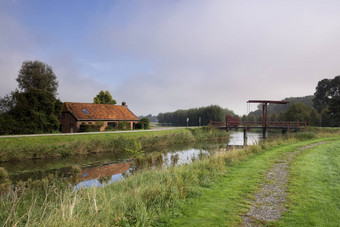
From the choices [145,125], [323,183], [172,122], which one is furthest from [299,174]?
→ [172,122]

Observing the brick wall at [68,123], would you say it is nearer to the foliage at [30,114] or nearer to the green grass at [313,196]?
the foliage at [30,114]

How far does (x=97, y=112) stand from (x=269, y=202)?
31343mm

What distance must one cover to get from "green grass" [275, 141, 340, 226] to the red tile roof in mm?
28193

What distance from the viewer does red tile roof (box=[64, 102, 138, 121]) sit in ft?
101

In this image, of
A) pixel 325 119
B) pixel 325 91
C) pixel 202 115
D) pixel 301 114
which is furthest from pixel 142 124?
pixel 325 91

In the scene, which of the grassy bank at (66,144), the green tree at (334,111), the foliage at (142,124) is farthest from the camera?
the green tree at (334,111)

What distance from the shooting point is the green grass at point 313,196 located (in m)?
4.11

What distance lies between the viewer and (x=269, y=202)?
5.11 m

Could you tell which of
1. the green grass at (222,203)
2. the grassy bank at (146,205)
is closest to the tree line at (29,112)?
the grassy bank at (146,205)

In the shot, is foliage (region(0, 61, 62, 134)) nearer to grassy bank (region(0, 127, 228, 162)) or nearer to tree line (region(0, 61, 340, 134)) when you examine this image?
tree line (region(0, 61, 340, 134))

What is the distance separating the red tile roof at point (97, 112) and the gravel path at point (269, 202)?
2777 cm

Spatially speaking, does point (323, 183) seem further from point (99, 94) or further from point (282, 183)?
point (99, 94)

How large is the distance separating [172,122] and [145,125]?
48.4m

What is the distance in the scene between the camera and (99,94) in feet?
160
